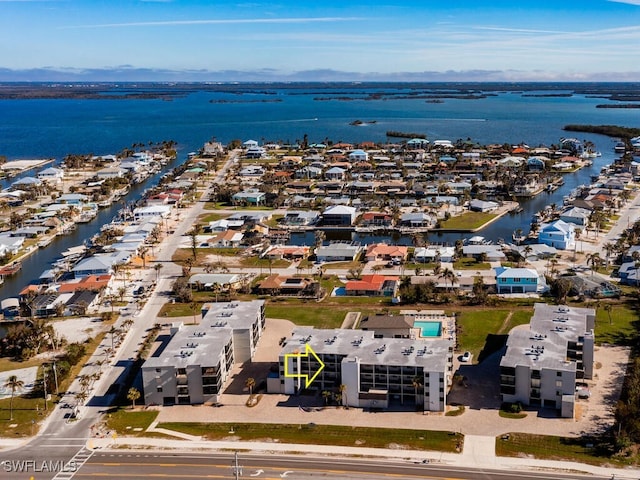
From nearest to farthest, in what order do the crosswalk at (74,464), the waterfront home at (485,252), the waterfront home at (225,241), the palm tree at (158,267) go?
1. the crosswalk at (74,464)
2. the palm tree at (158,267)
3. the waterfront home at (485,252)
4. the waterfront home at (225,241)

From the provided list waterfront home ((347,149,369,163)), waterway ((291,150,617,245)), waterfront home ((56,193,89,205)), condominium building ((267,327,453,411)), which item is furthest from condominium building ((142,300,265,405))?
waterfront home ((347,149,369,163))

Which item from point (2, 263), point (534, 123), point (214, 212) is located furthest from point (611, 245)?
point (534, 123)

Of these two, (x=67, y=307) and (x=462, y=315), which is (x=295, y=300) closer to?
(x=462, y=315)

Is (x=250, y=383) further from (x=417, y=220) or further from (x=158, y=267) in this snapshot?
(x=417, y=220)

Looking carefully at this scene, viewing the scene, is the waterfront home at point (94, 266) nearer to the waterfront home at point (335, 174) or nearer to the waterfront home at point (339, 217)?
the waterfront home at point (339, 217)

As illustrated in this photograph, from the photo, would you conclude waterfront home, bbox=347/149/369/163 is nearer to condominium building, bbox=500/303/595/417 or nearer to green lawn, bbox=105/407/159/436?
condominium building, bbox=500/303/595/417

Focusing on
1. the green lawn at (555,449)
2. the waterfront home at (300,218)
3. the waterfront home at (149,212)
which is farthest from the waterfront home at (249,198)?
the green lawn at (555,449)
